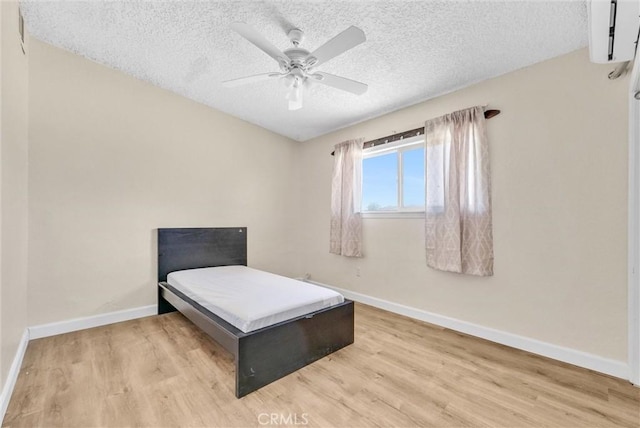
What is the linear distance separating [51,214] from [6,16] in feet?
5.24

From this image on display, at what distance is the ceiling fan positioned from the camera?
1668 millimetres

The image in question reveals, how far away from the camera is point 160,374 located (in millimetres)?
1900

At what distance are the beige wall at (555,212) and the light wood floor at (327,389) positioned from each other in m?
0.35

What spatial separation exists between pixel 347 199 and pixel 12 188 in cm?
310

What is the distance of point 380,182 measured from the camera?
3.56 meters

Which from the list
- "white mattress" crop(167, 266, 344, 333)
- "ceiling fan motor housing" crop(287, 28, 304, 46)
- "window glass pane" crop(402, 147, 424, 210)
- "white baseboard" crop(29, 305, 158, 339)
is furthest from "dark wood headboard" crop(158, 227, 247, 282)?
"ceiling fan motor housing" crop(287, 28, 304, 46)

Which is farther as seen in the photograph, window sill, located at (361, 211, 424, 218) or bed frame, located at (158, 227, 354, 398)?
window sill, located at (361, 211, 424, 218)

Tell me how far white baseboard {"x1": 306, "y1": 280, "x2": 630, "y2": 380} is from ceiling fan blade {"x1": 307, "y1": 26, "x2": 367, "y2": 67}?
8.65 ft

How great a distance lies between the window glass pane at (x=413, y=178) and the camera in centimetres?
312

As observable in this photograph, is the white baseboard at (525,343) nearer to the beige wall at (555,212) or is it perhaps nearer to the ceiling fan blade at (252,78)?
the beige wall at (555,212)

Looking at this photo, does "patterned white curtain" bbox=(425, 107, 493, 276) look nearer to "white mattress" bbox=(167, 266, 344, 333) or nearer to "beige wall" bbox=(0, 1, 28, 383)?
"white mattress" bbox=(167, 266, 344, 333)

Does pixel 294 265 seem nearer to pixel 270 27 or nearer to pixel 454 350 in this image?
pixel 454 350

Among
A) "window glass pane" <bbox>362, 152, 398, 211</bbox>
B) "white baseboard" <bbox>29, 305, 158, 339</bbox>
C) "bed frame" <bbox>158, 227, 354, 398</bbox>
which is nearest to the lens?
"bed frame" <bbox>158, 227, 354, 398</bbox>

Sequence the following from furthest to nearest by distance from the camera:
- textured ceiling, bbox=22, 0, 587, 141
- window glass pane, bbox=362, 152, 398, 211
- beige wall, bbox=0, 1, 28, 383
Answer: window glass pane, bbox=362, 152, 398, 211
textured ceiling, bbox=22, 0, 587, 141
beige wall, bbox=0, 1, 28, 383
